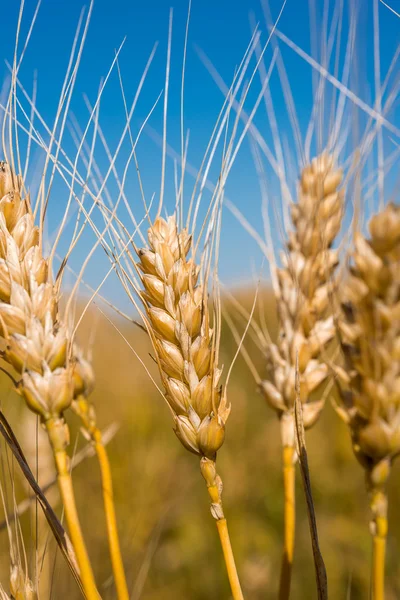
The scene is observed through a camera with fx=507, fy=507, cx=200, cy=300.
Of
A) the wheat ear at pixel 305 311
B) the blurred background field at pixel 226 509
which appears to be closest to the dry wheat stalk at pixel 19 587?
the wheat ear at pixel 305 311

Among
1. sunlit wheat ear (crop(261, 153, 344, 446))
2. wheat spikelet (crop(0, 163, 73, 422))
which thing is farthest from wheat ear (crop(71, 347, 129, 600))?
sunlit wheat ear (crop(261, 153, 344, 446))

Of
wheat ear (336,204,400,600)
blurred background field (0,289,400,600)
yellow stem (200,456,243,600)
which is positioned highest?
wheat ear (336,204,400,600)

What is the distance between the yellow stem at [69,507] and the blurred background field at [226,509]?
43.4 inches

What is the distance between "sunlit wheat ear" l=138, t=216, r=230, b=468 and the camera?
0.86 metres

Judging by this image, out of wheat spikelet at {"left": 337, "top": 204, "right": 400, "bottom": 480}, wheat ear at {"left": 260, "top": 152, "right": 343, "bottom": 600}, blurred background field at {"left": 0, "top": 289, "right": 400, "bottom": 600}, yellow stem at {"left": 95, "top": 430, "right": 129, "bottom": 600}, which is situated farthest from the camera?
blurred background field at {"left": 0, "top": 289, "right": 400, "bottom": 600}

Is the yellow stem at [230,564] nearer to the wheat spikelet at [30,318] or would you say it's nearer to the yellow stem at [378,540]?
the yellow stem at [378,540]

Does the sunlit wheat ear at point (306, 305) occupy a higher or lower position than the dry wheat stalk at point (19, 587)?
higher

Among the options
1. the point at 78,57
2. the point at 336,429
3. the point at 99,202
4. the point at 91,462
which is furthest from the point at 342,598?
the point at 78,57

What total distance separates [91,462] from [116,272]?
2.60 metres

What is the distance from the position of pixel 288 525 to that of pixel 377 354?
461 mm

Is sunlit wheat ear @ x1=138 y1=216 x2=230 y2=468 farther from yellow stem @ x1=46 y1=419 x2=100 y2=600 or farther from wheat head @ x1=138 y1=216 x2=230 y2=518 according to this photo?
yellow stem @ x1=46 y1=419 x2=100 y2=600

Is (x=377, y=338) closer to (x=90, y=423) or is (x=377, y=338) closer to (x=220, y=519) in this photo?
(x=220, y=519)

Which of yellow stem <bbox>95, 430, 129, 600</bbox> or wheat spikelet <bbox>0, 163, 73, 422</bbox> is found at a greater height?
wheat spikelet <bbox>0, 163, 73, 422</bbox>

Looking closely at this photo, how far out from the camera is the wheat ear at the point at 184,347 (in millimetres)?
851
